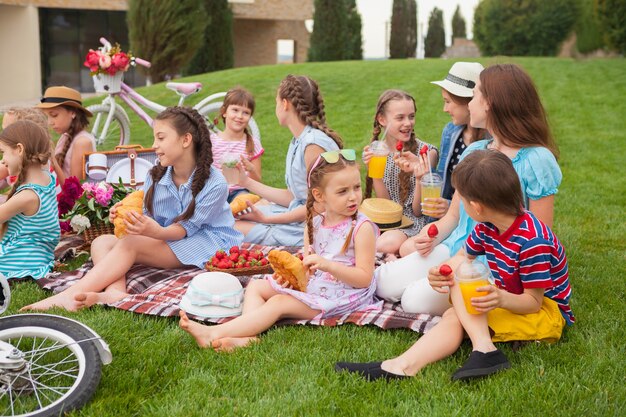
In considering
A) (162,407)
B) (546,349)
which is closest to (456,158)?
(546,349)

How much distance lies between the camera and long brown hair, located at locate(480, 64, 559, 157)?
352cm

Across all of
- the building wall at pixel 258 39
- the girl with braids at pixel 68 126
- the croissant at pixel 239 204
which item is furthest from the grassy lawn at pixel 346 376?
the building wall at pixel 258 39

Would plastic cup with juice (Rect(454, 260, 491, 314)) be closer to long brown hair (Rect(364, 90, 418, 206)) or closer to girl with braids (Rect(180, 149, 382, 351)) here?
girl with braids (Rect(180, 149, 382, 351))

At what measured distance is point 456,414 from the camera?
2705 millimetres

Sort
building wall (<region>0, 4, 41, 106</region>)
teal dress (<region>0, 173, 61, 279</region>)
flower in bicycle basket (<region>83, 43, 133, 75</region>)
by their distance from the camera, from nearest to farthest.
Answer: teal dress (<region>0, 173, 61, 279</region>), flower in bicycle basket (<region>83, 43, 133, 75</region>), building wall (<region>0, 4, 41, 106</region>)

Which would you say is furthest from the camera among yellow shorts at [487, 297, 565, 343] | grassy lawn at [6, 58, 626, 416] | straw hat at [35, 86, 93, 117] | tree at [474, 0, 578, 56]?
tree at [474, 0, 578, 56]

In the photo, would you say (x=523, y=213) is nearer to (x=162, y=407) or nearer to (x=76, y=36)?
(x=162, y=407)

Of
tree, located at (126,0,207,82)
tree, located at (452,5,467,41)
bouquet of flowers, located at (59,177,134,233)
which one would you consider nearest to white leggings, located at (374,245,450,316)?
bouquet of flowers, located at (59,177,134,233)

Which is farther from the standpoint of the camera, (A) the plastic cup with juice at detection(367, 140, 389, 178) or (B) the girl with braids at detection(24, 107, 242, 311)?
(A) the plastic cup with juice at detection(367, 140, 389, 178)

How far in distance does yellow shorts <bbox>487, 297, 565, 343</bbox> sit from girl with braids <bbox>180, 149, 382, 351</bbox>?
71 cm

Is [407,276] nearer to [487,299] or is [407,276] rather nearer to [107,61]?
[487,299]

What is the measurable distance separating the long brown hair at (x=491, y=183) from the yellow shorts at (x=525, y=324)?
1.59 ft

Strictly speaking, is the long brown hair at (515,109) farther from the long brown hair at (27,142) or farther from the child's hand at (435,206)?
the long brown hair at (27,142)

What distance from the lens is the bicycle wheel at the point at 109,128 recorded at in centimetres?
760
